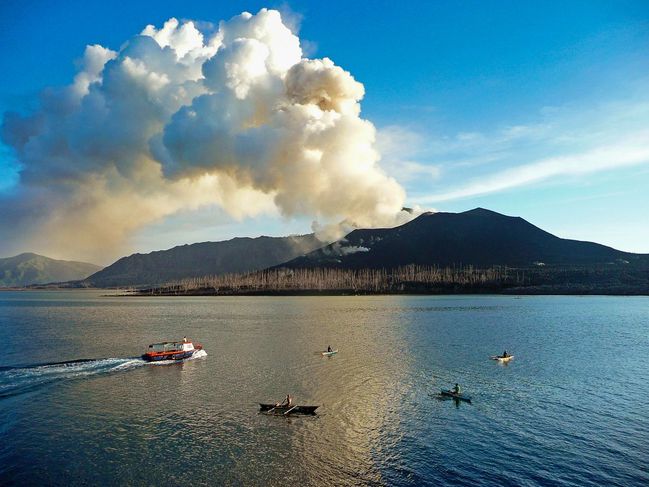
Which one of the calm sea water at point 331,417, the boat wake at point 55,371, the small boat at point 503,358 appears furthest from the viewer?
the small boat at point 503,358

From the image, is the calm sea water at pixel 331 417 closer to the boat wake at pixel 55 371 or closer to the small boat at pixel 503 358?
the boat wake at pixel 55 371

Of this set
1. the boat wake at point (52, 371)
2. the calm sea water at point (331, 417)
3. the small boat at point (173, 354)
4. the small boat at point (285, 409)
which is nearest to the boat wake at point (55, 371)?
the boat wake at point (52, 371)

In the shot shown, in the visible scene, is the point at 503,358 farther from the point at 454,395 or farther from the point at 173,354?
the point at 173,354

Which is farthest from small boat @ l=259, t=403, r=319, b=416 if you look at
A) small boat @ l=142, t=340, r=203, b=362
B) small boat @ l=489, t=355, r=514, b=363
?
small boat @ l=489, t=355, r=514, b=363

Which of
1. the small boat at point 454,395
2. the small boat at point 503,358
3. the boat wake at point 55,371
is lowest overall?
the small boat at point 503,358

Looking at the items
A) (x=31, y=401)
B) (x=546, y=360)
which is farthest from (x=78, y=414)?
(x=546, y=360)

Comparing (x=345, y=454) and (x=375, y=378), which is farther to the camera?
(x=375, y=378)

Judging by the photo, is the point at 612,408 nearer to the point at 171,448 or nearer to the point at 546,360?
the point at 546,360

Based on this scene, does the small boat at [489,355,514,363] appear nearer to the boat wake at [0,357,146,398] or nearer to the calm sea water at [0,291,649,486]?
the calm sea water at [0,291,649,486]
